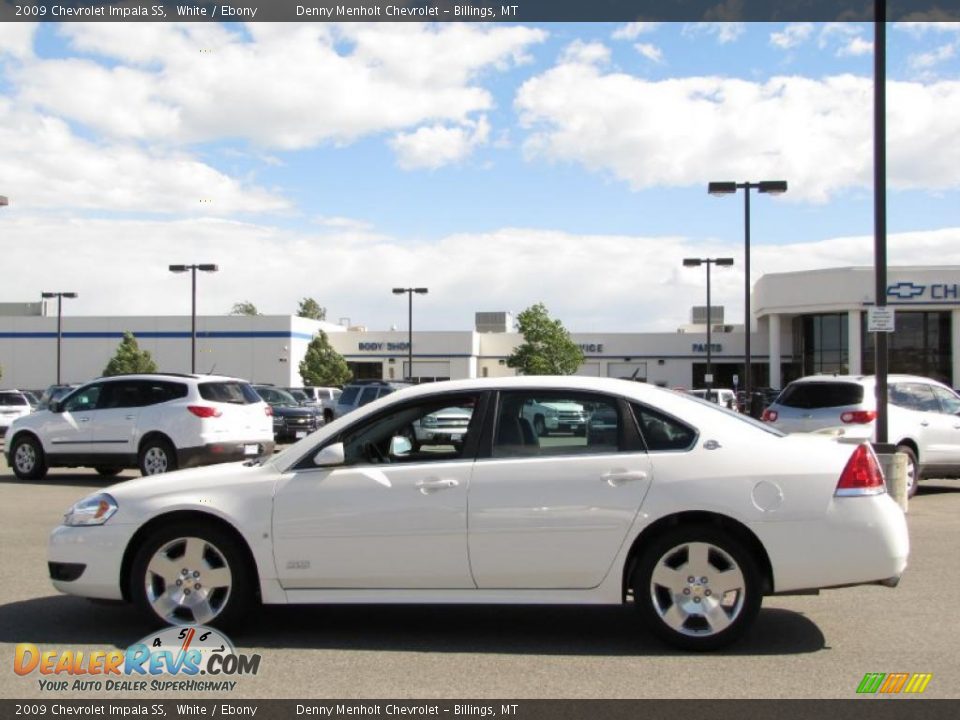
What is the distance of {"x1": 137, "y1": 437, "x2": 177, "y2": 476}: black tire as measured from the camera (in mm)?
15117

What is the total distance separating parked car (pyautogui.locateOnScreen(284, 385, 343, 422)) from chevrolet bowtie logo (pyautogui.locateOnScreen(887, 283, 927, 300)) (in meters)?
32.2

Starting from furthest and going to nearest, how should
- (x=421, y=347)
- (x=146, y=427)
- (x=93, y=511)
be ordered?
1. (x=421, y=347)
2. (x=146, y=427)
3. (x=93, y=511)

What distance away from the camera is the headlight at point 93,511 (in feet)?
19.9

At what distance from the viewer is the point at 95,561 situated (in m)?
6.02

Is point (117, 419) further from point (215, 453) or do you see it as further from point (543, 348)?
point (543, 348)

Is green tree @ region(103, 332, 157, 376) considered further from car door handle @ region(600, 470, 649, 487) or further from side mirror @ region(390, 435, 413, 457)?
car door handle @ region(600, 470, 649, 487)

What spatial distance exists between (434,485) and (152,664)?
6.21ft

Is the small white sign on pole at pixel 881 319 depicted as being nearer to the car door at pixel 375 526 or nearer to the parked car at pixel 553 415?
the parked car at pixel 553 415

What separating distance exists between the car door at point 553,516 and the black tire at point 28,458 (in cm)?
1256

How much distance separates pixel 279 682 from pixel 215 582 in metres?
0.97

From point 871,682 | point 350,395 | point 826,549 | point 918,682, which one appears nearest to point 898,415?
point 826,549

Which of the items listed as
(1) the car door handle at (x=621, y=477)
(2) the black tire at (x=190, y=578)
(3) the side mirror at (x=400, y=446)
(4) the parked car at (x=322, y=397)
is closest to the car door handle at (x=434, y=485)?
(3) the side mirror at (x=400, y=446)

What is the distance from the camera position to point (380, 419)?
20.4 ft
